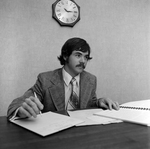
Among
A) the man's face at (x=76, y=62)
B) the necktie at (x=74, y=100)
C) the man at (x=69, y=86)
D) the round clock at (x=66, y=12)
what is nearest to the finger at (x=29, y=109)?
the man at (x=69, y=86)

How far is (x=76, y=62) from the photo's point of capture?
1.37 metres

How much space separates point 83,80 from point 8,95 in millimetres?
959

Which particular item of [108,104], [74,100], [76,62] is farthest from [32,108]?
[76,62]

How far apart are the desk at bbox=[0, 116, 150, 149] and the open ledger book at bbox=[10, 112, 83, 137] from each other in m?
0.02

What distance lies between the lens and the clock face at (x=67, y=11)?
1957mm

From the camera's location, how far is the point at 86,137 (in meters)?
0.54

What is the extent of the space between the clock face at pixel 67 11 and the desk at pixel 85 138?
162 cm

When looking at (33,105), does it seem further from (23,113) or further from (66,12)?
(66,12)

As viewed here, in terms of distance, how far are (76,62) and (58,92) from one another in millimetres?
312

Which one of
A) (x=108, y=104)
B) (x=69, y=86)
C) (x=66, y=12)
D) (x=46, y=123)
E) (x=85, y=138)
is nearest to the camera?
(x=85, y=138)

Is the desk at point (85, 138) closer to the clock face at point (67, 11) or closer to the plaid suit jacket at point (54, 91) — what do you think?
the plaid suit jacket at point (54, 91)

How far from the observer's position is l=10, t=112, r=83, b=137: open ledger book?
58cm

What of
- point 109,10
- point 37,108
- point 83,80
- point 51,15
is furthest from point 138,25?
point 37,108

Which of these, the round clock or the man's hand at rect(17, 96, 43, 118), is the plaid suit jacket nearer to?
the man's hand at rect(17, 96, 43, 118)
